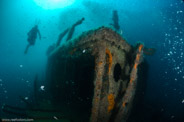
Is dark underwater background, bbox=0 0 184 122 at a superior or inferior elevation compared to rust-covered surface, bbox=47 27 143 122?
superior

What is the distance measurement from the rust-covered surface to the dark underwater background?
10.1 ft

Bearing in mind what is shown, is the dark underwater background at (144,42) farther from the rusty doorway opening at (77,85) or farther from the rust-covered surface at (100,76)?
the rusty doorway opening at (77,85)

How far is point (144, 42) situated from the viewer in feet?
93.3

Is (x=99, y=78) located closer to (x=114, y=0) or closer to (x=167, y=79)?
(x=167, y=79)

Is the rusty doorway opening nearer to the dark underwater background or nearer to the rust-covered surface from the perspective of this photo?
the rust-covered surface

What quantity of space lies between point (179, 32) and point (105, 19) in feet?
57.8

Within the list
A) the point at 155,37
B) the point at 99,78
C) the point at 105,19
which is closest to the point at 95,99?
the point at 99,78

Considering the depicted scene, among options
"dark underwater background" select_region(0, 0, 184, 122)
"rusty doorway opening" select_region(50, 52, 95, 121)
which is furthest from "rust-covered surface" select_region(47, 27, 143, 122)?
"dark underwater background" select_region(0, 0, 184, 122)

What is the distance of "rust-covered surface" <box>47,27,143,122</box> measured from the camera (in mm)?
4082

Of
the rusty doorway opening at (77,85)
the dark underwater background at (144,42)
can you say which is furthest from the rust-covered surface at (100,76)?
the dark underwater background at (144,42)

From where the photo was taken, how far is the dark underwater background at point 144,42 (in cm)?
1164

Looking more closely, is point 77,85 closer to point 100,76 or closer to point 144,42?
point 100,76

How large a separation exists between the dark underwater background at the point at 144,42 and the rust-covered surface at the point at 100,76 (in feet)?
10.1

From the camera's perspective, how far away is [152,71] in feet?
72.4
